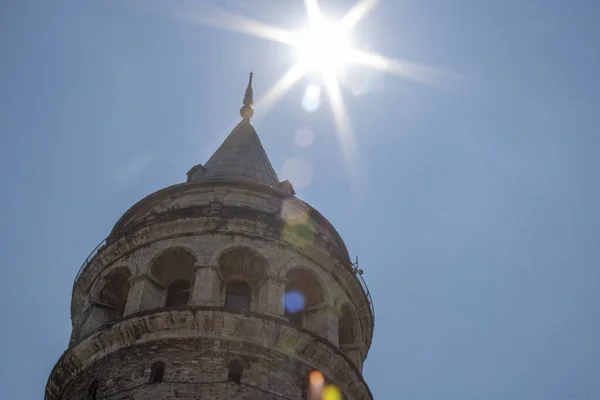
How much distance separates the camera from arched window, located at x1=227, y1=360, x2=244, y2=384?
1932 cm

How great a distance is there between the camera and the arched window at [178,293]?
22.4m

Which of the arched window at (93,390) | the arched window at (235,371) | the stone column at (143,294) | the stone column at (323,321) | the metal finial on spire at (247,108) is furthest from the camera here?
the metal finial on spire at (247,108)

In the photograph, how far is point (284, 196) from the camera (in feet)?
84.2

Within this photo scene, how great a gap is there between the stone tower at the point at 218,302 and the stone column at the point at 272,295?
29 millimetres

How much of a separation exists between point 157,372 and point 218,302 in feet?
9.38

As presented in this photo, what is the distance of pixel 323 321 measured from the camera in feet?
73.5

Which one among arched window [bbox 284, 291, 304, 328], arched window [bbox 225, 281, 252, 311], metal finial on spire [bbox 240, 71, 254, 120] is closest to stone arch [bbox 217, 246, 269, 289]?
arched window [bbox 225, 281, 252, 311]

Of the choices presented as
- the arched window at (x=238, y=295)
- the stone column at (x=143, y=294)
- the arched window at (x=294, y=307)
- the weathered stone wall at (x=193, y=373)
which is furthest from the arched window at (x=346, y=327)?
the stone column at (x=143, y=294)

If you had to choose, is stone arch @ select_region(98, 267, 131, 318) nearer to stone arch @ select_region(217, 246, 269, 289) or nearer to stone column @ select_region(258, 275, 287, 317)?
stone arch @ select_region(217, 246, 269, 289)

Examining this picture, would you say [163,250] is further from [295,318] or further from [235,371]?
[235,371]

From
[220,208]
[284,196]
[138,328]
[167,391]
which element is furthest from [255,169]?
[167,391]

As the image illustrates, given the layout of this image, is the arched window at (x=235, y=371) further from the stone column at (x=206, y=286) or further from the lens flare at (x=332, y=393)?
the lens flare at (x=332, y=393)

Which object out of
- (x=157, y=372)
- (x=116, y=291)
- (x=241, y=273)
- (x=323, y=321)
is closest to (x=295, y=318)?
(x=323, y=321)

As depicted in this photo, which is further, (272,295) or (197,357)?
(272,295)
